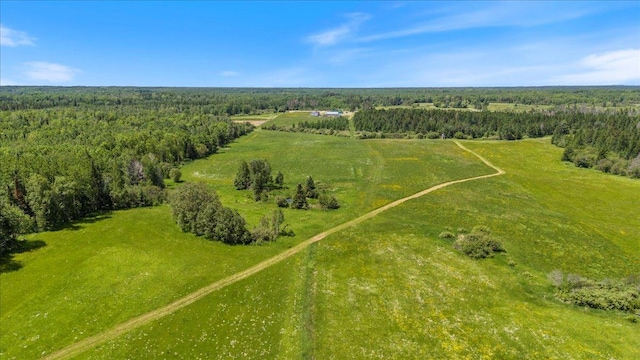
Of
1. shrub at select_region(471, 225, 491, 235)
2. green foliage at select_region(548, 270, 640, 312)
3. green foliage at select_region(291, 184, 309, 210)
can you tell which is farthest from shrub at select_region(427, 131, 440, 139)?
green foliage at select_region(548, 270, 640, 312)

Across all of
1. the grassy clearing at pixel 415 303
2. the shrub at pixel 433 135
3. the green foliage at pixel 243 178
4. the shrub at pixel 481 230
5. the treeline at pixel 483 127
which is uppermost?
the treeline at pixel 483 127

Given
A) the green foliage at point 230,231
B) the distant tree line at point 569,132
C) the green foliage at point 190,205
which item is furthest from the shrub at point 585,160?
the green foliage at point 190,205

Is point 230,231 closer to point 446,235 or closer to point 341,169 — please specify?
point 446,235

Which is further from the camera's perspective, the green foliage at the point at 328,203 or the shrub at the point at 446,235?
the green foliage at the point at 328,203

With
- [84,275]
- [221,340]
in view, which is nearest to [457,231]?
[221,340]

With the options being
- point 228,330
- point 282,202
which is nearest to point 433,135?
point 282,202

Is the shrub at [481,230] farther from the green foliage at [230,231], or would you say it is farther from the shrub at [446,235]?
the green foliage at [230,231]
